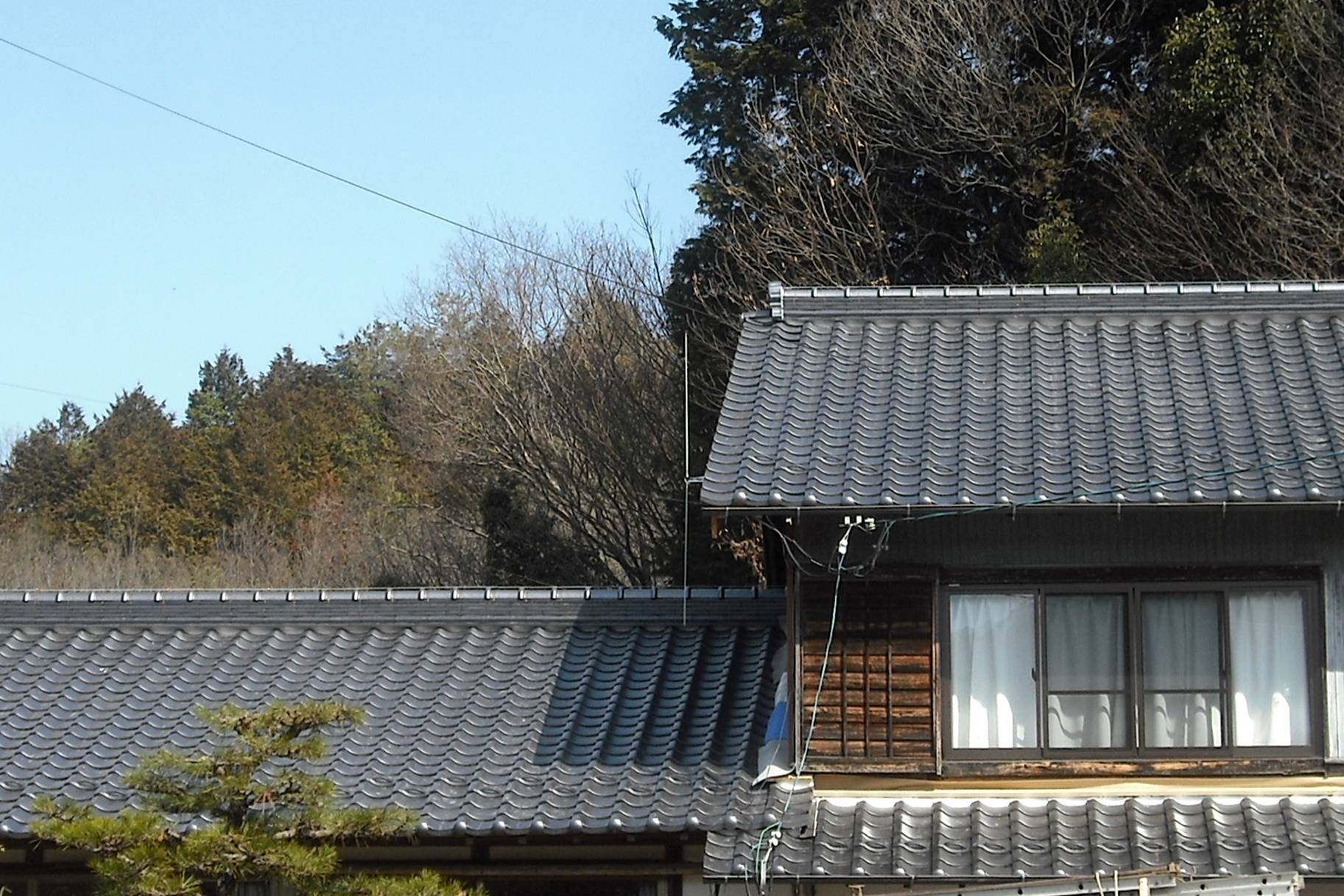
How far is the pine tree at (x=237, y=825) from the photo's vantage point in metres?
7.96

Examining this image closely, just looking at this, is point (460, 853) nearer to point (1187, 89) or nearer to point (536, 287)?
point (1187, 89)

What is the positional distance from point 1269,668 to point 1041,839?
1.92 meters

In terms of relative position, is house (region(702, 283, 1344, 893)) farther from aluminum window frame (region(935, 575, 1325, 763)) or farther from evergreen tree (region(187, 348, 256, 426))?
evergreen tree (region(187, 348, 256, 426))

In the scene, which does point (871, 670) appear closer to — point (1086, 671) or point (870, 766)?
point (870, 766)

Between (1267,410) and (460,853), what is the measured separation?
6.18 meters

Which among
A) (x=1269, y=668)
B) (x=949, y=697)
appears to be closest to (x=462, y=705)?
(x=949, y=697)

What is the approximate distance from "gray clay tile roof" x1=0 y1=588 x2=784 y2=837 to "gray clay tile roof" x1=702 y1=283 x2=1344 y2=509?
1889 millimetres

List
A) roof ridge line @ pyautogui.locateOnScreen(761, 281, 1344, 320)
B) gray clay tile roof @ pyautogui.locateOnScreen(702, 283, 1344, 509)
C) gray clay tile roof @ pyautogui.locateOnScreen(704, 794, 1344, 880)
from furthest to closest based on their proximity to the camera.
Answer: roof ridge line @ pyautogui.locateOnScreen(761, 281, 1344, 320) → gray clay tile roof @ pyautogui.locateOnScreen(702, 283, 1344, 509) → gray clay tile roof @ pyautogui.locateOnScreen(704, 794, 1344, 880)

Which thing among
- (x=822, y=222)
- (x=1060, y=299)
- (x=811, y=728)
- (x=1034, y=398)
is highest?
(x=822, y=222)

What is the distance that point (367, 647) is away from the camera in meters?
11.9

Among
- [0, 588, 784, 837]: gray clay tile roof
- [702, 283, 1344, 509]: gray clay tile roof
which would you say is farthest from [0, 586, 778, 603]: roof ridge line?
[702, 283, 1344, 509]: gray clay tile roof

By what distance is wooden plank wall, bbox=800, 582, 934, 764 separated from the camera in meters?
9.84

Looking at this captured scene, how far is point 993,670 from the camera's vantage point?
32.6 ft

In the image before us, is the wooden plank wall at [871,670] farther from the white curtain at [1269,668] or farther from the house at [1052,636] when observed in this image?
the white curtain at [1269,668]
